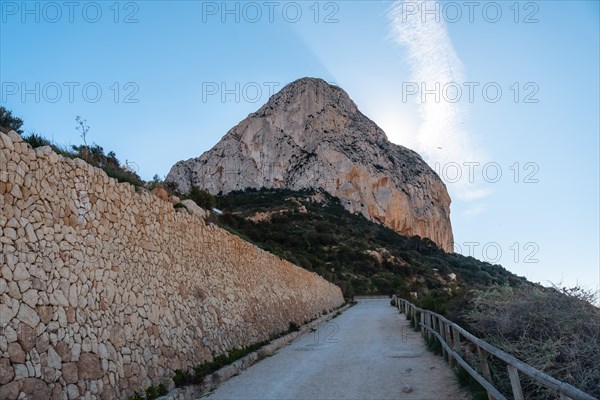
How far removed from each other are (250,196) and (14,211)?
80.6 m

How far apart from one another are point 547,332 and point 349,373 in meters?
4.41

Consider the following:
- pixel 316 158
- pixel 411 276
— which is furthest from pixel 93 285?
pixel 316 158

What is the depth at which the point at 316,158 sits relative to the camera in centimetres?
9612

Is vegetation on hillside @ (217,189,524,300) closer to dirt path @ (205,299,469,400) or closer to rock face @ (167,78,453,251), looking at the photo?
rock face @ (167,78,453,251)

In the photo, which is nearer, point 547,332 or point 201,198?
point 547,332

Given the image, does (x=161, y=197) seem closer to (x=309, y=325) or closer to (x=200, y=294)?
(x=200, y=294)

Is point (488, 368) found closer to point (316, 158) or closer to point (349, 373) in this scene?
point (349, 373)

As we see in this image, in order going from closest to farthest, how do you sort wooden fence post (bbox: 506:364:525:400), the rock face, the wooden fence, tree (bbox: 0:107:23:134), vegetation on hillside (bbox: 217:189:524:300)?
the wooden fence → wooden fence post (bbox: 506:364:525:400) → tree (bbox: 0:107:23:134) → vegetation on hillside (bbox: 217:189:524:300) → the rock face

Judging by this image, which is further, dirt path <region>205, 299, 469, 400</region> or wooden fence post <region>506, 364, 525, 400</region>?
dirt path <region>205, 299, 469, 400</region>

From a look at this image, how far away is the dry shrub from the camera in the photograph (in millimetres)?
5617

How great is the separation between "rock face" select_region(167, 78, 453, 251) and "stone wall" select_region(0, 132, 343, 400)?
82.1 metres

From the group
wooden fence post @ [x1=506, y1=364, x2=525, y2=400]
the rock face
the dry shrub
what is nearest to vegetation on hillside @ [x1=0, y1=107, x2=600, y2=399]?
the dry shrub

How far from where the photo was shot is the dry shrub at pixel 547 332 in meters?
5.62

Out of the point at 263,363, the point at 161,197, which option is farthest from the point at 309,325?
the point at 161,197
